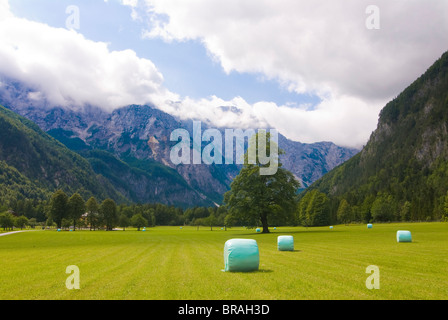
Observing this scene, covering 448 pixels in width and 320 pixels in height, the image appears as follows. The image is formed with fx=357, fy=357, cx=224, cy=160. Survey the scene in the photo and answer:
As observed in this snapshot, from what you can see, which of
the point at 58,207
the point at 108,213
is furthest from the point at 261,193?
the point at 108,213

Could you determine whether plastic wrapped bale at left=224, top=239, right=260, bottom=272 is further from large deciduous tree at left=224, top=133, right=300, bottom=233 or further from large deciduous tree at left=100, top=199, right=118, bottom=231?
large deciduous tree at left=100, top=199, right=118, bottom=231

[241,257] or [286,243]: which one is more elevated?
[241,257]

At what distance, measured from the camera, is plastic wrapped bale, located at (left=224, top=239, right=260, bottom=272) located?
61.8 feet

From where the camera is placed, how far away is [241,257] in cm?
1886

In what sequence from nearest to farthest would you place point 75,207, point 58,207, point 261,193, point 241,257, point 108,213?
1. point 241,257
2. point 261,193
3. point 58,207
4. point 75,207
5. point 108,213

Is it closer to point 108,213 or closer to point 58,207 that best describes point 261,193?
point 58,207

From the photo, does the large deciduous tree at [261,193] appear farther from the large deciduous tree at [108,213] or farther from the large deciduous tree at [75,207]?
the large deciduous tree at [108,213]

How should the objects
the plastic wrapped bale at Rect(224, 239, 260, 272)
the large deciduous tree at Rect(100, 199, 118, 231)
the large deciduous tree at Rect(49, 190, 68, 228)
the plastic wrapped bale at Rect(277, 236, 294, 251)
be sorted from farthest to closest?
the large deciduous tree at Rect(100, 199, 118, 231) < the large deciduous tree at Rect(49, 190, 68, 228) < the plastic wrapped bale at Rect(277, 236, 294, 251) < the plastic wrapped bale at Rect(224, 239, 260, 272)

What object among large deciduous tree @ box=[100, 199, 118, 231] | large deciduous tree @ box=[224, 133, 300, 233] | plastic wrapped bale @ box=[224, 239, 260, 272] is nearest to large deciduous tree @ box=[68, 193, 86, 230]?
large deciduous tree @ box=[100, 199, 118, 231]

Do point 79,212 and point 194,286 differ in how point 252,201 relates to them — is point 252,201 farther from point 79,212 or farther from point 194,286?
point 79,212

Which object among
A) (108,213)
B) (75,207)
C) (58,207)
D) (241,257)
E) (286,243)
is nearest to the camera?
(241,257)
